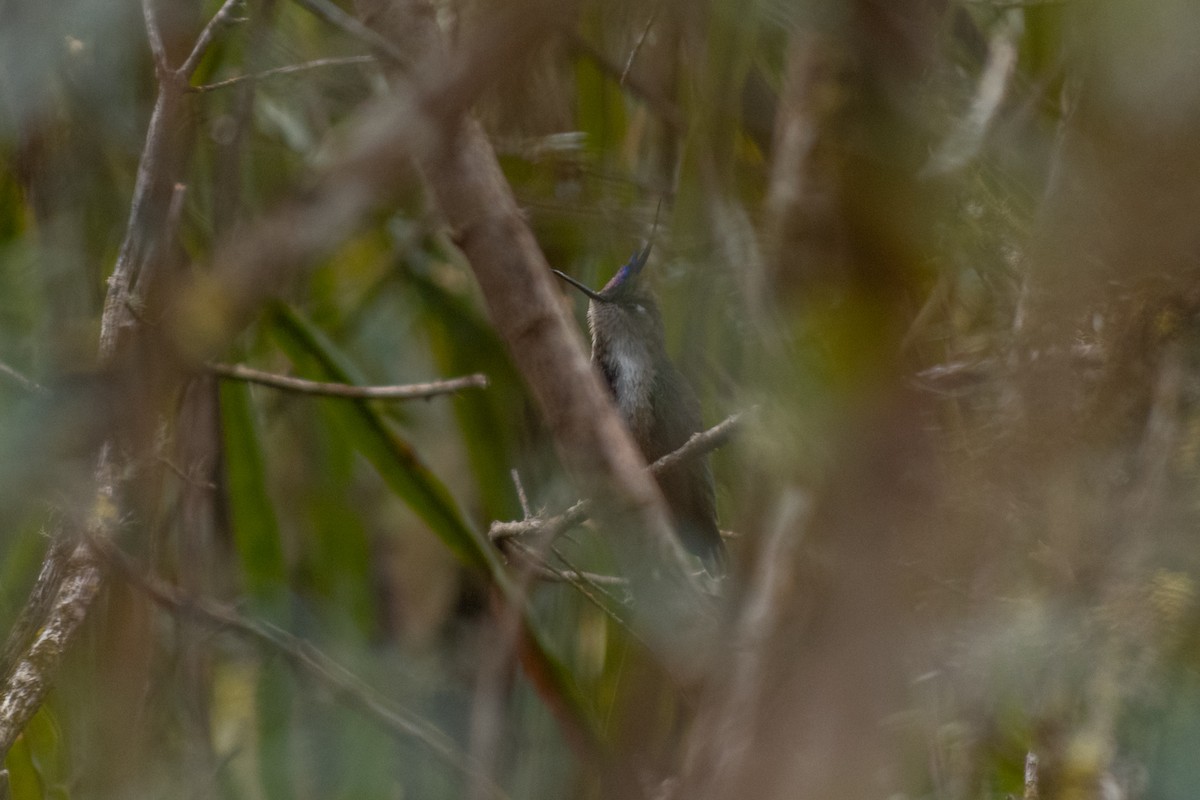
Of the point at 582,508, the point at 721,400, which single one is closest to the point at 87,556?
the point at 582,508

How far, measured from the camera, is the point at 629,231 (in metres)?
2.70

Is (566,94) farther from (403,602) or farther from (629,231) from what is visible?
(403,602)

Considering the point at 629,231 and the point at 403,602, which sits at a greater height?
the point at 629,231

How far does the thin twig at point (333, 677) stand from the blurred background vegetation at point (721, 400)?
0.05 feet

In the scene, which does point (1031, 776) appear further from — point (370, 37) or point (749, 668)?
point (370, 37)

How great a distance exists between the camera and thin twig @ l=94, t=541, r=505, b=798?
2668 mm

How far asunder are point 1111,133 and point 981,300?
468 mm

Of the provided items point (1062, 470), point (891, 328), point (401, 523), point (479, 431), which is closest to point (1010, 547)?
point (1062, 470)

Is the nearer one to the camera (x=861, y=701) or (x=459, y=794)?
(x=861, y=701)

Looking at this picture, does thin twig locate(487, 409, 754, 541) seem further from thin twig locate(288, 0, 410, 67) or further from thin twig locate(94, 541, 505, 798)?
thin twig locate(288, 0, 410, 67)

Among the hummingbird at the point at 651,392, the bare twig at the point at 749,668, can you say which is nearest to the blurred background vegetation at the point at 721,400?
the bare twig at the point at 749,668

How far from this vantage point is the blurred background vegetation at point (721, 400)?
80 cm

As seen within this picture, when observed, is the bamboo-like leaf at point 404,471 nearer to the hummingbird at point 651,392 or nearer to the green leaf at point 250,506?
the green leaf at point 250,506

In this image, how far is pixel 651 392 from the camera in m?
3.38
